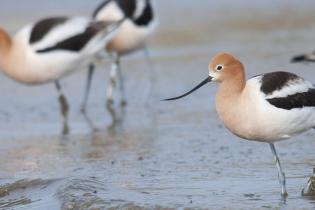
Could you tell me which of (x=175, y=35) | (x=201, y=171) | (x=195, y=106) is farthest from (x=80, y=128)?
(x=175, y=35)

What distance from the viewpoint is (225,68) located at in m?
6.69

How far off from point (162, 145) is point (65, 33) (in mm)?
3014

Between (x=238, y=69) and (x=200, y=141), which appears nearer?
(x=238, y=69)

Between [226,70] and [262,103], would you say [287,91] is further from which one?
[226,70]

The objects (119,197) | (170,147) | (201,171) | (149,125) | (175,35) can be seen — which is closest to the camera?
(119,197)

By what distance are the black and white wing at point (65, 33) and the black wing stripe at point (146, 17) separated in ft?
3.36

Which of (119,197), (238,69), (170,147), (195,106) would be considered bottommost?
(195,106)

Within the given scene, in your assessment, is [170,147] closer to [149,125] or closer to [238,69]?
[149,125]

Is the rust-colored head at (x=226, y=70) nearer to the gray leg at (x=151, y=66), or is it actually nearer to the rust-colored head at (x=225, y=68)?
the rust-colored head at (x=225, y=68)

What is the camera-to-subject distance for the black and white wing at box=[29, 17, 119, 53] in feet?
34.9

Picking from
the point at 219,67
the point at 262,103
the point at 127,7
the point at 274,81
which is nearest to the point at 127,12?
the point at 127,7

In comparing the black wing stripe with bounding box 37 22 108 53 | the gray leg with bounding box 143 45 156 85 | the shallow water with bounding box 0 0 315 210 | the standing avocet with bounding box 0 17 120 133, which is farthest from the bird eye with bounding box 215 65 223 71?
the gray leg with bounding box 143 45 156 85

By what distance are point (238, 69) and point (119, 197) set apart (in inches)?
52.5

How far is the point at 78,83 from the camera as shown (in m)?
12.5
